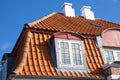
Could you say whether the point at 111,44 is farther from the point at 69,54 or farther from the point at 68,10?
the point at 68,10

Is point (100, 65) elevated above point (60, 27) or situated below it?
below

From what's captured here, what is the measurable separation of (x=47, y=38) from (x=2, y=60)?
3.34 m

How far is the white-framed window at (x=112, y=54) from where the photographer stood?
13077mm

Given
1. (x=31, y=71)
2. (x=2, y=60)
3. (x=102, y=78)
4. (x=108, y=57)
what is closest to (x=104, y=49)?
(x=108, y=57)

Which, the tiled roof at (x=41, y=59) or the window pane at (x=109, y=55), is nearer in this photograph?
the tiled roof at (x=41, y=59)

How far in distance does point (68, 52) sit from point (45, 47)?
1092 mm

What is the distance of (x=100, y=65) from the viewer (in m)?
12.1

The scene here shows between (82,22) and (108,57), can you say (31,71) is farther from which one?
(82,22)

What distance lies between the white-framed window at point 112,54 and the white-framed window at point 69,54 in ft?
5.38

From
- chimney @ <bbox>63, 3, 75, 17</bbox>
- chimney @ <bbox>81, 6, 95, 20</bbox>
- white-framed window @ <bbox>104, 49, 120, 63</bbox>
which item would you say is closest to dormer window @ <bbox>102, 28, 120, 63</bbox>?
white-framed window @ <bbox>104, 49, 120, 63</bbox>

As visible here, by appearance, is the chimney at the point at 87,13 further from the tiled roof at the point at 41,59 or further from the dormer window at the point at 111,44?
the tiled roof at the point at 41,59

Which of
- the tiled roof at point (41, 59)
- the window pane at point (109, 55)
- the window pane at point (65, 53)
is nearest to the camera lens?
the tiled roof at point (41, 59)

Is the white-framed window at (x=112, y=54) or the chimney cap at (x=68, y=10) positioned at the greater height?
the chimney cap at (x=68, y=10)

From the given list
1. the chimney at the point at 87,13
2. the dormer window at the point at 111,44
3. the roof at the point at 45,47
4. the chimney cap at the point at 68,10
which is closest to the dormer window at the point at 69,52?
the roof at the point at 45,47
